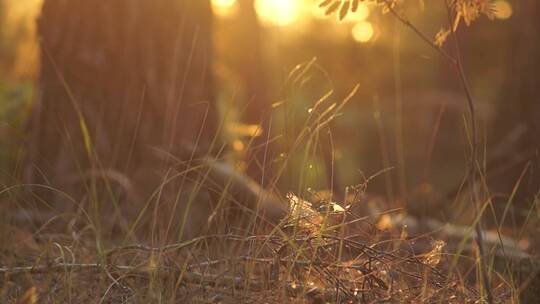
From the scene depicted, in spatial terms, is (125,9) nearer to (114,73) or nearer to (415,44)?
(114,73)

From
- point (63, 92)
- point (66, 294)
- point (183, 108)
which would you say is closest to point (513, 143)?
point (183, 108)

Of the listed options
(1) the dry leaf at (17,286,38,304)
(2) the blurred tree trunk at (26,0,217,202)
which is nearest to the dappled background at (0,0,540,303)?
(2) the blurred tree trunk at (26,0,217,202)

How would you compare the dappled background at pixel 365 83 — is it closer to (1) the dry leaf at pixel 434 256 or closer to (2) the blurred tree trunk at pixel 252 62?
(2) the blurred tree trunk at pixel 252 62

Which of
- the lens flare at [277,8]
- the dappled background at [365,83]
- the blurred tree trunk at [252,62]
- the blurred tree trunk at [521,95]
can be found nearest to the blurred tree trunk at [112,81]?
the dappled background at [365,83]

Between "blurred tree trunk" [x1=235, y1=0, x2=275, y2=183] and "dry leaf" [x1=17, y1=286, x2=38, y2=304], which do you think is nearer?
"dry leaf" [x1=17, y1=286, x2=38, y2=304]

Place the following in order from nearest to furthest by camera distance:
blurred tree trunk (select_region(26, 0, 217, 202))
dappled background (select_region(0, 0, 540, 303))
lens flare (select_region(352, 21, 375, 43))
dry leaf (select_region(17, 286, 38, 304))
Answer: dry leaf (select_region(17, 286, 38, 304)), dappled background (select_region(0, 0, 540, 303)), blurred tree trunk (select_region(26, 0, 217, 202)), lens flare (select_region(352, 21, 375, 43))

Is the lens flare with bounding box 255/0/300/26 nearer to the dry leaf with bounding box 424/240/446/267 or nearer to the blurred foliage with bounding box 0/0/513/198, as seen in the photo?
the blurred foliage with bounding box 0/0/513/198

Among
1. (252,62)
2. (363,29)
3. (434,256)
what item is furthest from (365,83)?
(434,256)

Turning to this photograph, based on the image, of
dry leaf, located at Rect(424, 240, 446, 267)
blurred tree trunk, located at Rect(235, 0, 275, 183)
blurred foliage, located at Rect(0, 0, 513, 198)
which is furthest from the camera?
blurred foliage, located at Rect(0, 0, 513, 198)

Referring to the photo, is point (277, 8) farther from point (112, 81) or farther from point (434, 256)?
point (434, 256)
